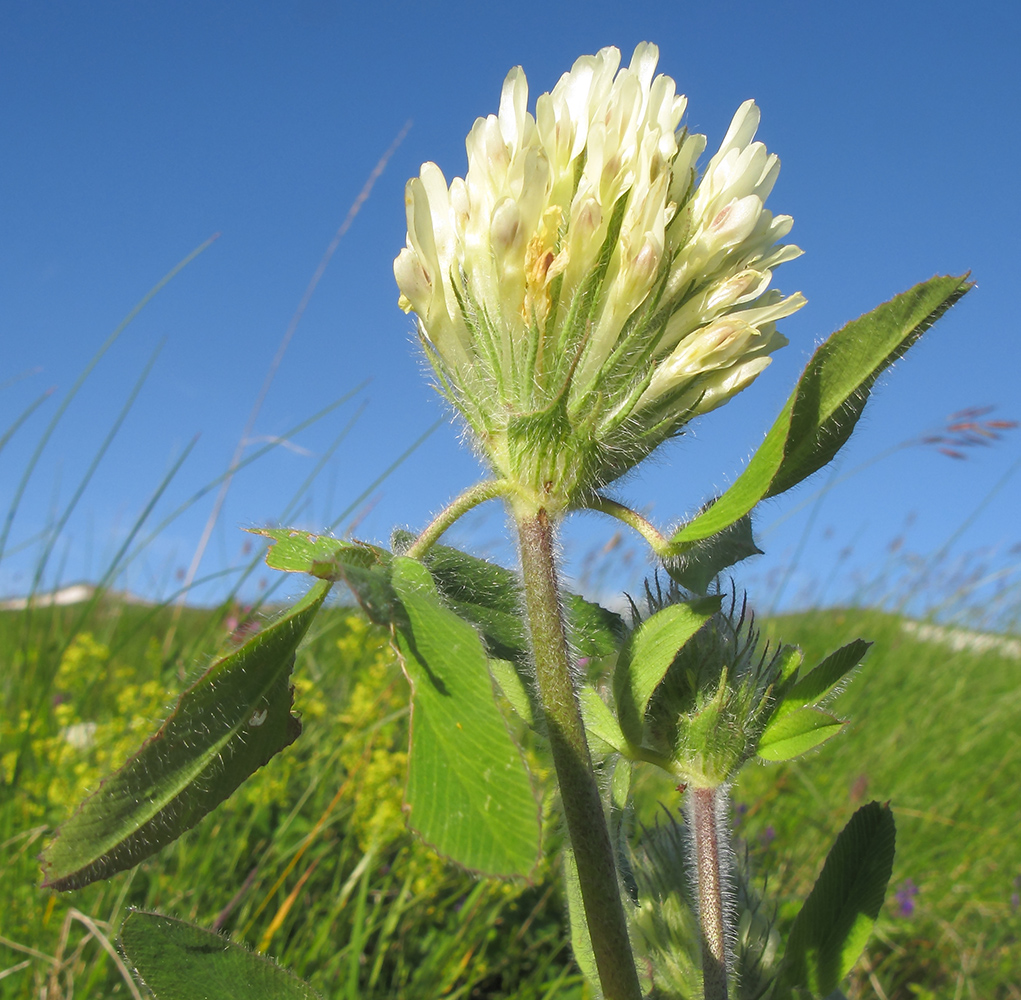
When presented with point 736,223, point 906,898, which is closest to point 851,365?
point 736,223

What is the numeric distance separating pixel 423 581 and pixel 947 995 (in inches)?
138

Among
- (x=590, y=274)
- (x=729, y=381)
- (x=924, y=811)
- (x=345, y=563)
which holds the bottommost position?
(x=924, y=811)

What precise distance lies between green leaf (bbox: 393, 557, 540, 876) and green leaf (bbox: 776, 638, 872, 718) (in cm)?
50

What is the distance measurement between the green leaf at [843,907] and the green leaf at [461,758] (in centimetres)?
66

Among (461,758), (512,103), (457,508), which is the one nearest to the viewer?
(461,758)

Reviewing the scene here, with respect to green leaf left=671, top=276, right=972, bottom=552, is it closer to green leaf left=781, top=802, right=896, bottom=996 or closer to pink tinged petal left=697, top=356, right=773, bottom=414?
pink tinged petal left=697, top=356, right=773, bottom=414

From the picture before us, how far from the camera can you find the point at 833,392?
2.64 feet

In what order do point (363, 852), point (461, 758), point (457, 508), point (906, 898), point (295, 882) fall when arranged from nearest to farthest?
point (461, 758)
point (457, 508)
point (295, 882)
point (363, 852)
point (906, 898)

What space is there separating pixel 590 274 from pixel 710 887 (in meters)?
0.77

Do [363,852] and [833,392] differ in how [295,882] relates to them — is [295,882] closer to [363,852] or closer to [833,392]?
[363,852]

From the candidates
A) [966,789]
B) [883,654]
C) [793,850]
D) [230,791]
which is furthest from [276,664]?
[883,654]

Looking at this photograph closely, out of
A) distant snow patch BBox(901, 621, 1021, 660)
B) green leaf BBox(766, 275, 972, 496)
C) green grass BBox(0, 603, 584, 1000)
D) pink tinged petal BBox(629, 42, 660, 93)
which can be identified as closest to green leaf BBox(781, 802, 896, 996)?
green leaf BBox(766, 275, 972, 496)

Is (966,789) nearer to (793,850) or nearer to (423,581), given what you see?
(793,850)

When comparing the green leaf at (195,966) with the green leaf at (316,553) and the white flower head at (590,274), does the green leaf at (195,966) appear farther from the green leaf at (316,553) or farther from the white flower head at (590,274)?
the white flower head at (590,274)
